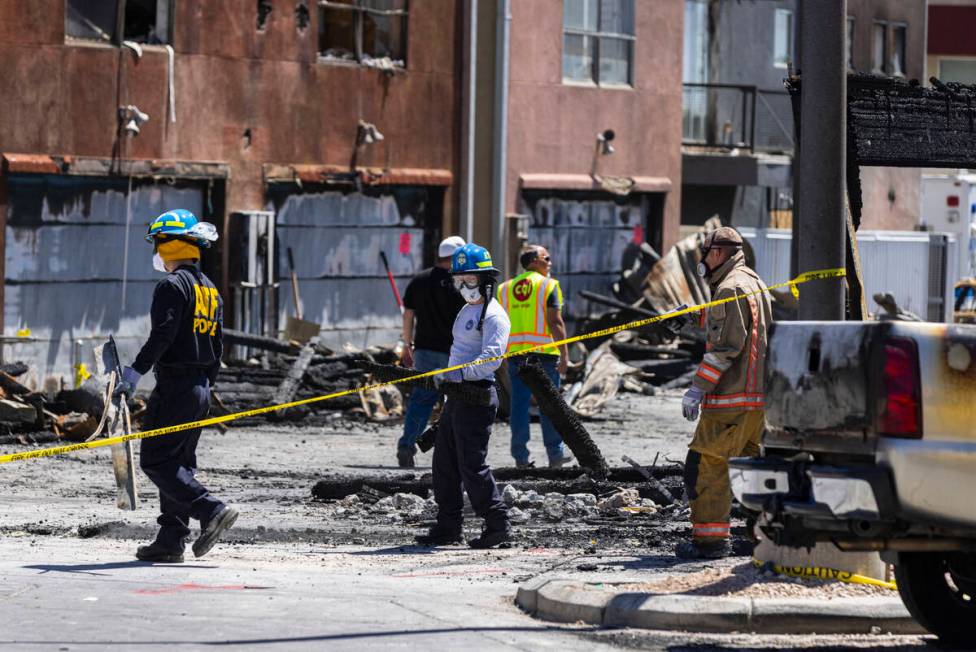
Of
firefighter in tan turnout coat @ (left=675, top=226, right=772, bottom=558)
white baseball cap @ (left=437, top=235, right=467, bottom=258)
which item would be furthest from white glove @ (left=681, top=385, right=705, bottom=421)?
white baseball cap @ (left=437, top=235, right=467, bottom=258)

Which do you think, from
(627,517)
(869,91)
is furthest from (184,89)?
(869,91)

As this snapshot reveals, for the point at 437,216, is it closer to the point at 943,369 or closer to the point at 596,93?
the point at 596,93

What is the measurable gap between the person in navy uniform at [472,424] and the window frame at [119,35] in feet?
34.6

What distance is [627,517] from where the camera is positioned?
41.1 feet

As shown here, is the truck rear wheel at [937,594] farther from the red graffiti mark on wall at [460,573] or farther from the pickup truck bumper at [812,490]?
the red graffiti mark on wall at [460,573]

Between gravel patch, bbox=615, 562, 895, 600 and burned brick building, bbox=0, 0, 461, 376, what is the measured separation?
11679 mm

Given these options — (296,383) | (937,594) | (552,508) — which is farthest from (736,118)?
(937,594)

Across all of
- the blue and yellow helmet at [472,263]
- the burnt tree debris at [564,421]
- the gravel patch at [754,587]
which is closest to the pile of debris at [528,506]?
the burnt tree debris at [564,421]

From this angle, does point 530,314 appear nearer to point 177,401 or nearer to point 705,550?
point 705,550

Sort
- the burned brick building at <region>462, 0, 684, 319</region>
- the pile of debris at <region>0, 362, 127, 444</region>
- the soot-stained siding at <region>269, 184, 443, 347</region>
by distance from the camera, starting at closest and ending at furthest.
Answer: the pile of debris at <region>0, 362, 127, 444</region>
the soot-stained siding at <region>269, 184, 443, 347</region>
the burned brick building at <region>462, 0, 684, 319</region>

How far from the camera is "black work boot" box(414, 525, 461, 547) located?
11.6 meters

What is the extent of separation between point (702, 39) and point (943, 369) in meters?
28.3

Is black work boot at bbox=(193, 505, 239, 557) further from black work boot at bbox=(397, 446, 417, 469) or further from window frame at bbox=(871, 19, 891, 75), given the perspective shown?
window frame at bbox=(871, 19, 891, 75)

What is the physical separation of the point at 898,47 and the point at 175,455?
3374cm
